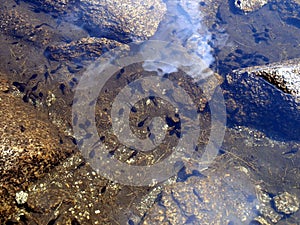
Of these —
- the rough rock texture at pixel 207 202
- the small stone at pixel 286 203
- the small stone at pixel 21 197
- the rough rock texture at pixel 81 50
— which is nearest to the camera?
the small stone at pixel 21 197

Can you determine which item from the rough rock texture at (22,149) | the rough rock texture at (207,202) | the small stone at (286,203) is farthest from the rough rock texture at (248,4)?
the rough rock texture at (22,149)

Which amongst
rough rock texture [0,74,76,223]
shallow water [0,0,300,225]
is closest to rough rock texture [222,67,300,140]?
shallow water [0,0,300,225]

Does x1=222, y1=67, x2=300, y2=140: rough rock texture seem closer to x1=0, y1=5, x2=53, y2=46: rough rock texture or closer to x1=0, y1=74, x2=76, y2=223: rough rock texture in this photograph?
x1=0, y1=74, x2=76, y2=223: rough rock texture

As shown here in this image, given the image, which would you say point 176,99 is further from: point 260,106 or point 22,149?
point 22,149

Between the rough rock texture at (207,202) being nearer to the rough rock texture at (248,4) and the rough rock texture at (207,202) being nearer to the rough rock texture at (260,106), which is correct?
the rough rock texture at (260,106)

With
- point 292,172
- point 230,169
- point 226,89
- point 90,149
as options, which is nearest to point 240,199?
point 230,169

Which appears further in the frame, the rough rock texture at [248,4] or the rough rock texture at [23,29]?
the rough rock texture at [248,4]
